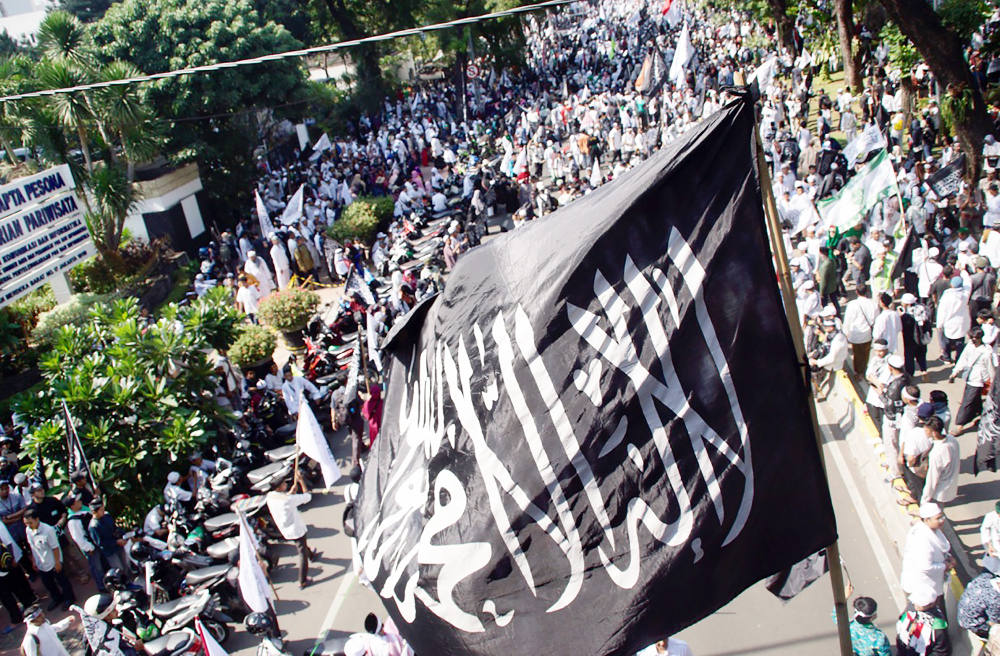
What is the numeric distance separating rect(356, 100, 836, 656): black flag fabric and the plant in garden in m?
7.78

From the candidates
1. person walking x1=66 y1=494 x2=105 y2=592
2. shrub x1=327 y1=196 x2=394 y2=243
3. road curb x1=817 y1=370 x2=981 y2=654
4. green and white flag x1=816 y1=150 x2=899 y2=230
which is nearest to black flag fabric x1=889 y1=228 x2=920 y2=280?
green and white flag x1=816 y1=150 x2=899 y2=230

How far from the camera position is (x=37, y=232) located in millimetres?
15109

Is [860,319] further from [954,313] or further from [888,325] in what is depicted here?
[954,313]

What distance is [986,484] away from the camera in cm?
820

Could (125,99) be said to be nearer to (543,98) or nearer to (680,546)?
(543,98)

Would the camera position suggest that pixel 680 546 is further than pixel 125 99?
No

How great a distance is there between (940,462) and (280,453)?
7893 mm

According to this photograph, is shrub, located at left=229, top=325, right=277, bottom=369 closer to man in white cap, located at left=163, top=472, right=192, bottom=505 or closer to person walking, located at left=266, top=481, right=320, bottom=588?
man in white cap, located at left=163, top=472, right=192, bottom=505

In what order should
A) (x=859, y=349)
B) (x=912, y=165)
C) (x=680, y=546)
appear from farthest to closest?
(x=912, y=165), (x=859, y=349), (x=680, y=546)

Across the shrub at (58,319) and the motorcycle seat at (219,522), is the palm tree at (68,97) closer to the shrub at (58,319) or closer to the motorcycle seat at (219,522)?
the shrub at (58,319)

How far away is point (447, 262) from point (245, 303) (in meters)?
4.28

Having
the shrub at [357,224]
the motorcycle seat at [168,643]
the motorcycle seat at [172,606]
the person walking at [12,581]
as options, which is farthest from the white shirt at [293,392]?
the shrub at [357,224]

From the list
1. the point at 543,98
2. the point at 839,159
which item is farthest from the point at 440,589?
the point at 543,98

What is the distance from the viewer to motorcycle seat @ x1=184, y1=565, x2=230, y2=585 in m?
8.58
